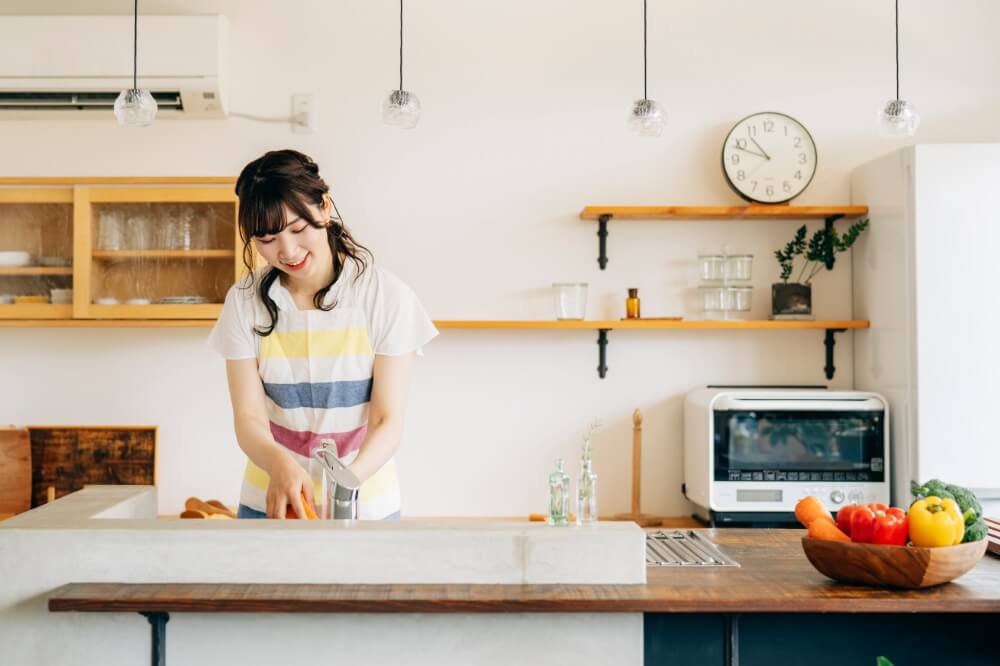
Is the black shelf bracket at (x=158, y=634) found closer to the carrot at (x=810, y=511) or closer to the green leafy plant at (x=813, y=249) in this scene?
the carrot at (x=810, y=511)

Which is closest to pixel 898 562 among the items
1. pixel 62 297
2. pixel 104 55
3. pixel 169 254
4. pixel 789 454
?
pixel 789 454

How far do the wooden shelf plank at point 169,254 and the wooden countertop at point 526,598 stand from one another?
1.86 metres

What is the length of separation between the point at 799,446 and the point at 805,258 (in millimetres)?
776

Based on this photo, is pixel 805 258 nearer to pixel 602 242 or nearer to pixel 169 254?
pixel 602 242

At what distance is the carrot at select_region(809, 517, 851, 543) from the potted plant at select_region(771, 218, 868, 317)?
1.82 meters

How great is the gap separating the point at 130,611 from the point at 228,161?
2284mm

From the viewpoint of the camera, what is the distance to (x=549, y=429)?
3525 millimetres

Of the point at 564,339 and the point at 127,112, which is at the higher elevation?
Answer: the point at 127,112

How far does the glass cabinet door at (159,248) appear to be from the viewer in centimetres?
327

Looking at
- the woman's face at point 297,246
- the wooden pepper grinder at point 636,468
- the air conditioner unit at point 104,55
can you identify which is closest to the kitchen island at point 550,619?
the woman's face at point 297,246

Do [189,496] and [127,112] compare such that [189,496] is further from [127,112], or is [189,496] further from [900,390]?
[900,390]

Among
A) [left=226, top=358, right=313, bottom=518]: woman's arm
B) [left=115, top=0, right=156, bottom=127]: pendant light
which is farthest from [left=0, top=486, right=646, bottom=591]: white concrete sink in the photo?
[left=115, top=0, right=156, bottom=127]: pendant light

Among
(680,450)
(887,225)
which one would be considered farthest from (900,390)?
(680,450)

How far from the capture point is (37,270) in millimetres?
3295
